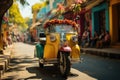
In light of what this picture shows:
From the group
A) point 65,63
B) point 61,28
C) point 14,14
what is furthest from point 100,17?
point 14,14

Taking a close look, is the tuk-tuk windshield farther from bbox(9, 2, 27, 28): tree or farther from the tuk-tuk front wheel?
bbox(9, 2, 27, 28): tree

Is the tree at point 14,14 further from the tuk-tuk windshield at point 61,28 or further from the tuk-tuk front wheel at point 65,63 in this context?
the tuk-tuk front wheel at point 65,63

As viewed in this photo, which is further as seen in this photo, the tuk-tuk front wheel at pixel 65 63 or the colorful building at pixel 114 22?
the colorful building at pixel 114 22

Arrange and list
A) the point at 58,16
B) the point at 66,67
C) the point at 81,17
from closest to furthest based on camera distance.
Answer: the point at 66,67 < the point at 81,17 < the point at 58,16

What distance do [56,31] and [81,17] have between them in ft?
78.7

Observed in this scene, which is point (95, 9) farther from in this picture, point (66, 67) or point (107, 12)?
point (66, 67)

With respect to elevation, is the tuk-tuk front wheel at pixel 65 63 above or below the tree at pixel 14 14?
below

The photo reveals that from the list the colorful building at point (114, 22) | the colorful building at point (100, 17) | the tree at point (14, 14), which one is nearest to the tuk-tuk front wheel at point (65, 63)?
the colorful building at point (114, 22)

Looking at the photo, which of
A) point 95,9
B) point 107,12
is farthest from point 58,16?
point 107,12

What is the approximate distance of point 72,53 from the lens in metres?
11.1

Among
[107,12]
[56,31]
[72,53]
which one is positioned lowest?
[72,53]

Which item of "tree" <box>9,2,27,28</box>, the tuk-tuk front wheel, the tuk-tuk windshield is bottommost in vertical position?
the tuk-tuk front wheel

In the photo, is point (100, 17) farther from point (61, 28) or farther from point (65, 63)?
point (65, 63)

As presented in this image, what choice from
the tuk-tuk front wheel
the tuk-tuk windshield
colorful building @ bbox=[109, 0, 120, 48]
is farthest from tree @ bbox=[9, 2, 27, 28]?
the tuk-tuk front wheel
